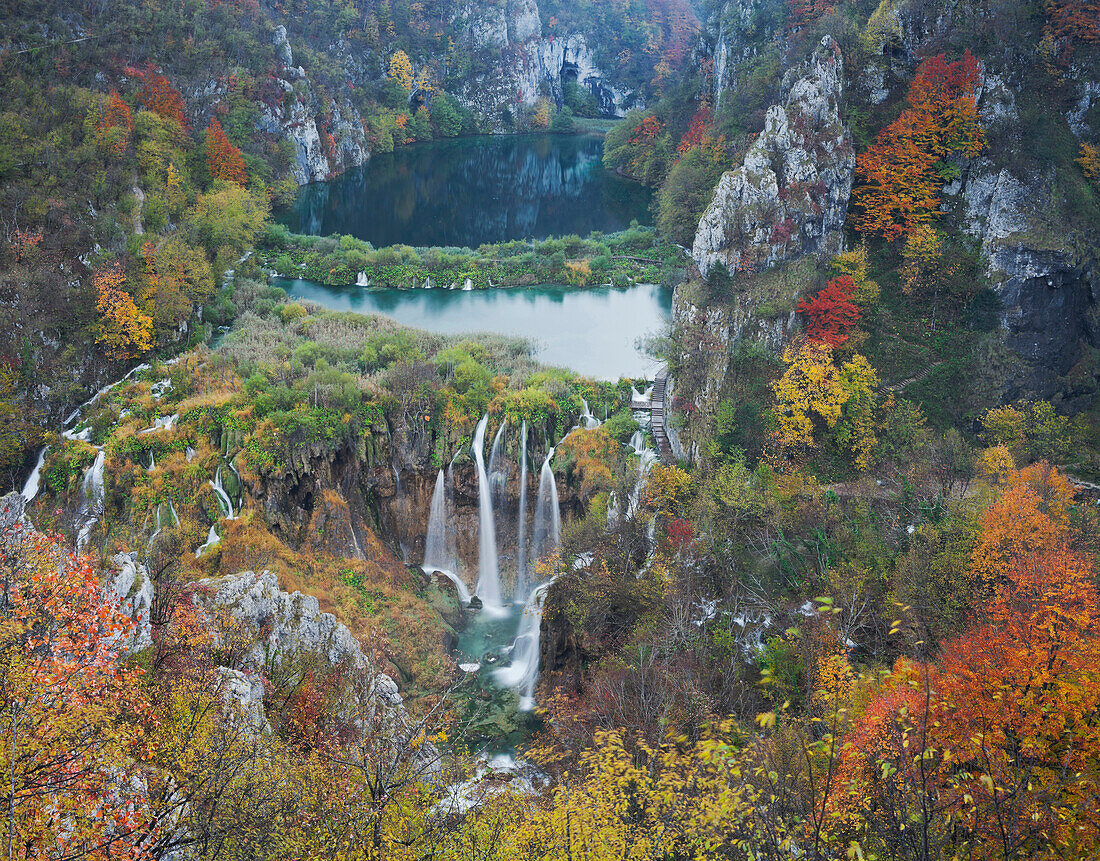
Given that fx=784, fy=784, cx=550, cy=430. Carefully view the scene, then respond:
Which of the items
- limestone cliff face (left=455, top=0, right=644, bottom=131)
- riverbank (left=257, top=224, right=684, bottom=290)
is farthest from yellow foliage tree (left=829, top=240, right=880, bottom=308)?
limestone cliff face (left=455, top=0, right=644, bottom=131)

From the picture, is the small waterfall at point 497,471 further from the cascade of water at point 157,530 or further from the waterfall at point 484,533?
the cascade of water at point 157,530

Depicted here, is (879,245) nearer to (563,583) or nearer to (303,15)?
(563,583)

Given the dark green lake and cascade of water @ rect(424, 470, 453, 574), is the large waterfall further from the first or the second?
the dark green lake

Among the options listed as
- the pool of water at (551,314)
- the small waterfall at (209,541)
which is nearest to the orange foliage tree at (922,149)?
the pool of water at (551,314)

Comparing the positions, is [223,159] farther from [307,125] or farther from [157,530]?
[157,530]

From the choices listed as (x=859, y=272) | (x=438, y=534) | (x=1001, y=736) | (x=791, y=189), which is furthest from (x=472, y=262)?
(x=1001, y=736)

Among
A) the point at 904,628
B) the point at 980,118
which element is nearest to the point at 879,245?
the point at 980,118
